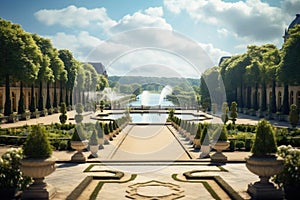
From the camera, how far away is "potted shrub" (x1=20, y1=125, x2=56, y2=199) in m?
11.1

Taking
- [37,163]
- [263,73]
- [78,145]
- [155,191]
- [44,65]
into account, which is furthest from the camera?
[263,73]

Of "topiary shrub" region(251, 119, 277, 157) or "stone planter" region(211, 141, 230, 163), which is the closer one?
"topiary shrub" region(251, 119, 277, 157)

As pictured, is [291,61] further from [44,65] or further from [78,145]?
[44,65]

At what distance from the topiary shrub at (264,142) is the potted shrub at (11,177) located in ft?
25.6

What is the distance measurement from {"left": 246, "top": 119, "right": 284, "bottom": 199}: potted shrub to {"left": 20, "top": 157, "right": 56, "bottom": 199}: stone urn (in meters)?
6.64

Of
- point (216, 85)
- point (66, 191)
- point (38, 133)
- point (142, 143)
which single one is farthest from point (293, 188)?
point (216, 85)

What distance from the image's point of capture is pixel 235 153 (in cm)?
2161

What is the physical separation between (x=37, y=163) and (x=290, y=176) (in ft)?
27.2

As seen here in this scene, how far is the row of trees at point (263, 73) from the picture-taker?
145ft

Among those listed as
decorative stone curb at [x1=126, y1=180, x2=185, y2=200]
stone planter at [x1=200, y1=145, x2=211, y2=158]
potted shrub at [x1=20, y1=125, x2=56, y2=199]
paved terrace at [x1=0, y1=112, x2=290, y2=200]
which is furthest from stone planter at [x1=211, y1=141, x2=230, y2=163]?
potted shrub at [x1=20, y1=125, x2=56, y2=199]

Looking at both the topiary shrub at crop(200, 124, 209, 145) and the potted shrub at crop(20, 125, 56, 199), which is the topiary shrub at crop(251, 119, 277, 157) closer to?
the potted shrub at crop(20, 125, 56, 199)

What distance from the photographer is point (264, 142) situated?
11.7m

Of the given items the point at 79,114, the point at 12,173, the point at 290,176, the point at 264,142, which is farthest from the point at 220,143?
the point at 79,114

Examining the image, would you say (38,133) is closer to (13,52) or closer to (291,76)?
(13,52)
